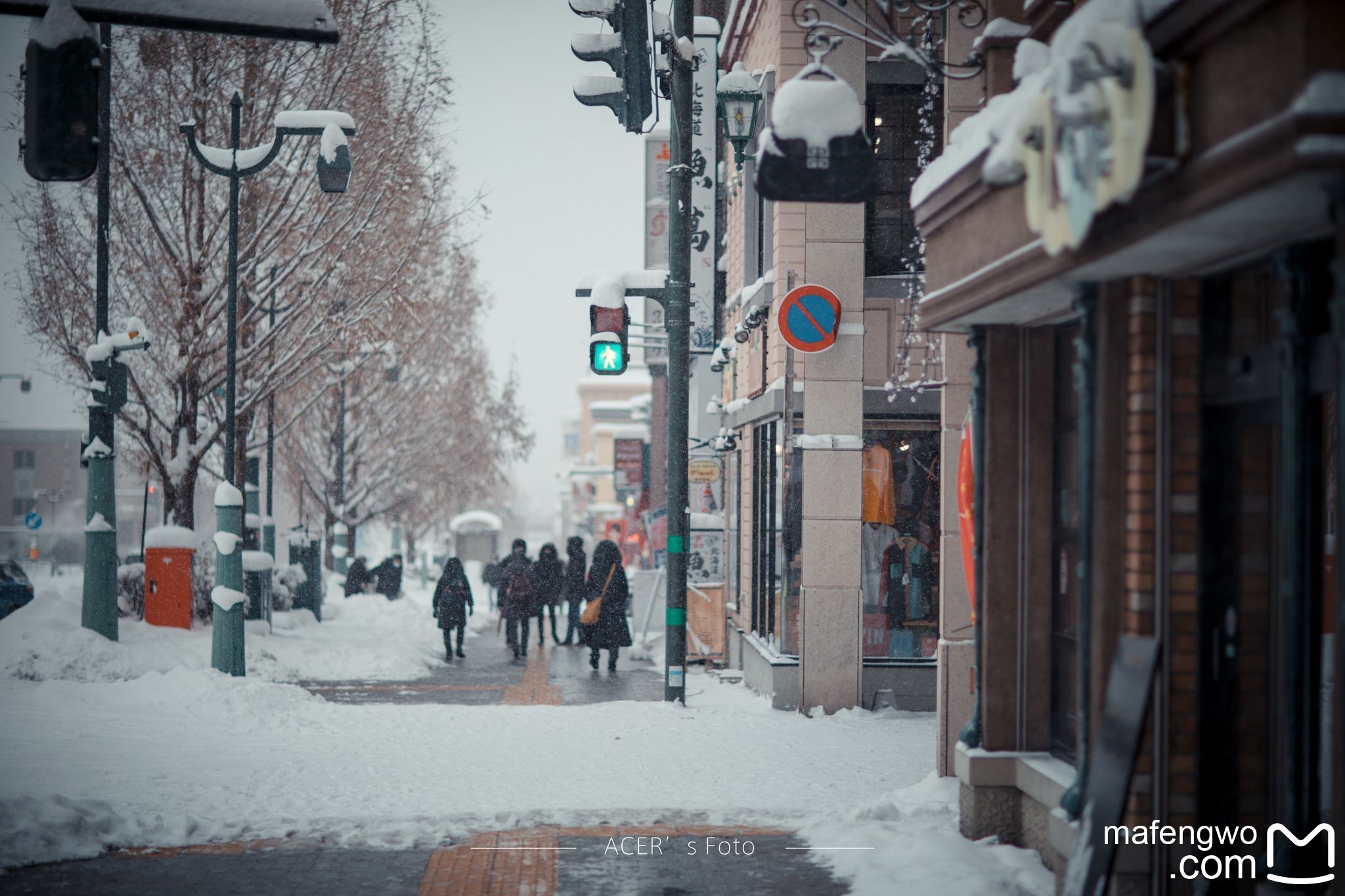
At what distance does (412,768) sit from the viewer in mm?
9484

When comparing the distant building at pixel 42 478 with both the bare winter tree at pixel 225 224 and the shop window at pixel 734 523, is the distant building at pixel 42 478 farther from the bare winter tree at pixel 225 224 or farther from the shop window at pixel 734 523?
the shop window at pixel 734 523

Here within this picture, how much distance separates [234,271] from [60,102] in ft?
32.8

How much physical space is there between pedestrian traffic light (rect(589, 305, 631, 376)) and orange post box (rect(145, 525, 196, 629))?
6.34 meters

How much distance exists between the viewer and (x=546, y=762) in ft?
32.0

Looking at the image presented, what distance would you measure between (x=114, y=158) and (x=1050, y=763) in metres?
16.6

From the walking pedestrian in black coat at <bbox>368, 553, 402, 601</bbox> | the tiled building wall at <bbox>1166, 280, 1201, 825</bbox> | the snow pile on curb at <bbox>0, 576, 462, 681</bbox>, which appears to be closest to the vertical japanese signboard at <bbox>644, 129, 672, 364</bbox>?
the snow pile on curb at <bbox>0, 576, 462, 681</bbox>

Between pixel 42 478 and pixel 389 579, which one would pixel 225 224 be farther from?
pixel 42 478

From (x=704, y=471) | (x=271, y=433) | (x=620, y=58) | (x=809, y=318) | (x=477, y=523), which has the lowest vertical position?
(x=477, y=523)

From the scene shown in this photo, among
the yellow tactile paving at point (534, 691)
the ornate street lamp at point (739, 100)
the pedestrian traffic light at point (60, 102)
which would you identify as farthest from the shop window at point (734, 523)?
the pedestrian traffic light at point (60, 102)

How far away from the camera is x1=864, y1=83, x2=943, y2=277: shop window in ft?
46.2

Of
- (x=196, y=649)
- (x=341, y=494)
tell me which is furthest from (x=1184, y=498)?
(x=341, y=494)

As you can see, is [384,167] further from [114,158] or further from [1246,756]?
[1246,756]

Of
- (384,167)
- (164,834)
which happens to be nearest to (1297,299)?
(164,834)

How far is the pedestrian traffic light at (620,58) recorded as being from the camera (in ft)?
38.8
